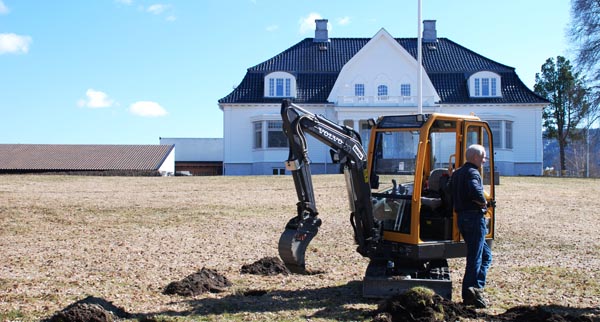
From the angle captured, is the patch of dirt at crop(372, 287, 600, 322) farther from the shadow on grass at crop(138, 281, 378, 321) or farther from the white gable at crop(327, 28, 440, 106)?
the white gable at crop(327, 28, 440, 106)

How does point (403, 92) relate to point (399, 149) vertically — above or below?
above

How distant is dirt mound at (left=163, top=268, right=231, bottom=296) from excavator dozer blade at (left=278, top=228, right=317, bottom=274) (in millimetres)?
2097

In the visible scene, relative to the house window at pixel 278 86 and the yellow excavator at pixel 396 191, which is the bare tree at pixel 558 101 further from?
the yellow excavator at pixel 396 191

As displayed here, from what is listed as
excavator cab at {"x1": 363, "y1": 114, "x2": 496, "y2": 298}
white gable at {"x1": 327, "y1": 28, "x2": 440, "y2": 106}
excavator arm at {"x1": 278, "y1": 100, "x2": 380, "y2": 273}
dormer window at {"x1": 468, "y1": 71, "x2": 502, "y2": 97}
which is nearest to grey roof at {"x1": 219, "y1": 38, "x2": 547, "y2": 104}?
dormer window at {"x1": 468, "y1": 71, "x2": 502, "y2": 97}

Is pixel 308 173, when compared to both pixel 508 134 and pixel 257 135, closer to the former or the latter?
pixel 257 135

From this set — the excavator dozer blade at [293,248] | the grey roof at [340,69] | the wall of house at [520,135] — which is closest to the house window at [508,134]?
the wall of house at [520,135]

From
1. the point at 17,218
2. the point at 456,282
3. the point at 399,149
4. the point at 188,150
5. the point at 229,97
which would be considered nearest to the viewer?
the point at 399,149

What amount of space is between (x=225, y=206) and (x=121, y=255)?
7.88 metres

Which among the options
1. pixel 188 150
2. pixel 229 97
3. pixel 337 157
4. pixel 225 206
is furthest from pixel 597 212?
pixel 188 150

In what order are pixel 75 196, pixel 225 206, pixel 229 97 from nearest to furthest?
pixel 225 206, pixel 75 196, pixel 229 97

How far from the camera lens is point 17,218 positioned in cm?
1738

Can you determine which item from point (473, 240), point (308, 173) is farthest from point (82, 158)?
point (473, 240)

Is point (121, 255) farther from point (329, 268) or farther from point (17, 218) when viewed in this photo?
point (17, 218)

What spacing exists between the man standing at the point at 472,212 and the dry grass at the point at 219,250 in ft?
1.60
